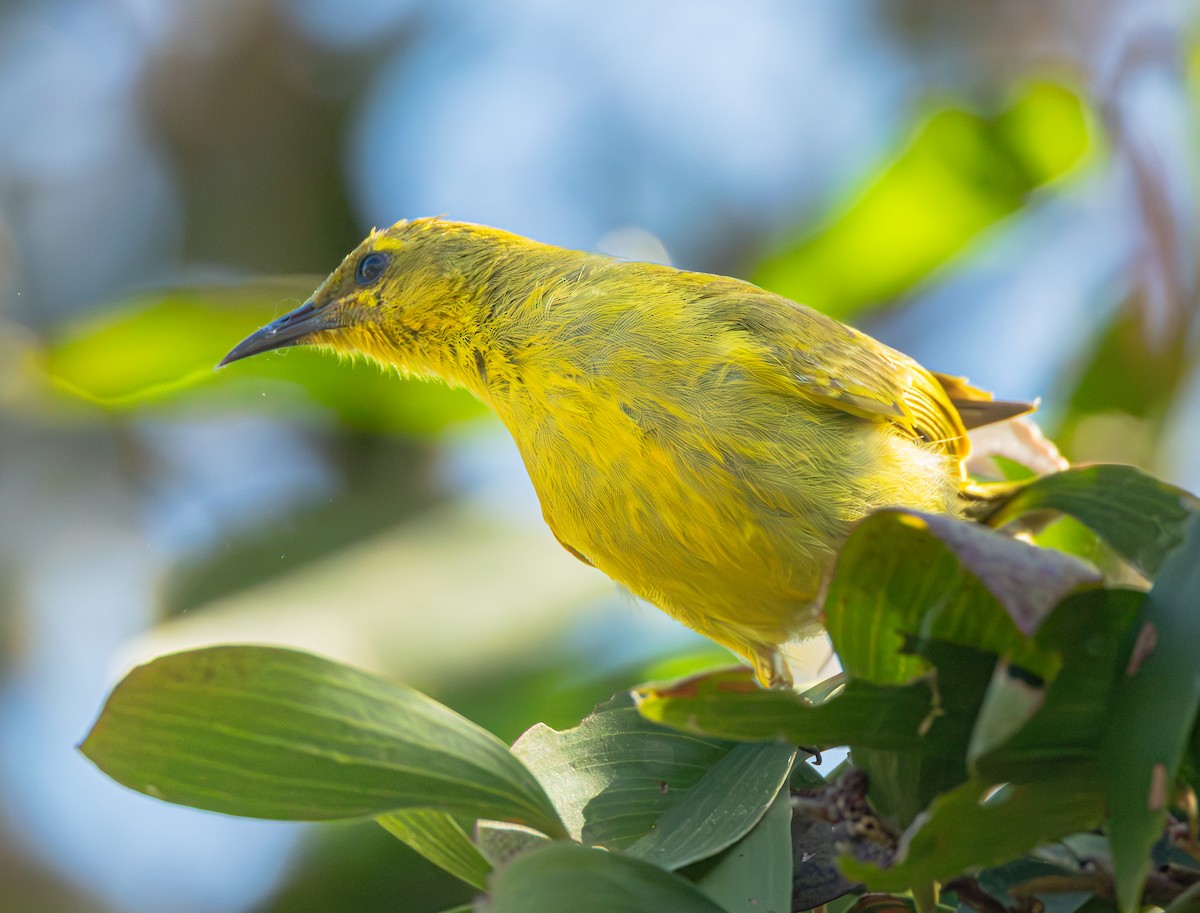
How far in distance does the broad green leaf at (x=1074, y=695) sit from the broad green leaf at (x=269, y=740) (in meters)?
0.57

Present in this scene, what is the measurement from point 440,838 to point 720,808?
345 mm

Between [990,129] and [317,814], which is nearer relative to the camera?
[317,814]

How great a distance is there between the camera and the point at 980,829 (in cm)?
110

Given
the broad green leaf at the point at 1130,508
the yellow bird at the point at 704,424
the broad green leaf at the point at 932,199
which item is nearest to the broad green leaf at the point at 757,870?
the broad green leaf at the point at 1130,508

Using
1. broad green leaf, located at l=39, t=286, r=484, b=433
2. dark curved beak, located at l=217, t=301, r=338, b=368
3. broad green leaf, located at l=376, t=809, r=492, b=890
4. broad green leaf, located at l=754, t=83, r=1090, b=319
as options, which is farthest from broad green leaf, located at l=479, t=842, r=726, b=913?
broad green leaf, located at l=754, t=83, r=1090, b=319

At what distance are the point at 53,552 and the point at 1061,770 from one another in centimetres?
695

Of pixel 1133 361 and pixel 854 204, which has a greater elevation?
pixel 854 204

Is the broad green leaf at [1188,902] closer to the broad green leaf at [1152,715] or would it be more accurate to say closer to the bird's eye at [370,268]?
the broad green leaf at [1152,715]

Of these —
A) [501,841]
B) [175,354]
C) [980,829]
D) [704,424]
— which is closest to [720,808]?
[501,841]

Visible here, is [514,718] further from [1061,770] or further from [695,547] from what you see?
[1061,770]

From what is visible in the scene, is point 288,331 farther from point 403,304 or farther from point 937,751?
point 937,751

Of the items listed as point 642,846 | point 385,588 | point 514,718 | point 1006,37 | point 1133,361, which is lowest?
point 642,846

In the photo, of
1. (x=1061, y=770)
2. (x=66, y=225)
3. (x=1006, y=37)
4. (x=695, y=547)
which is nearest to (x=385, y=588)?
(x=695, y=547)

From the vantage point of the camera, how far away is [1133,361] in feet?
13.2
